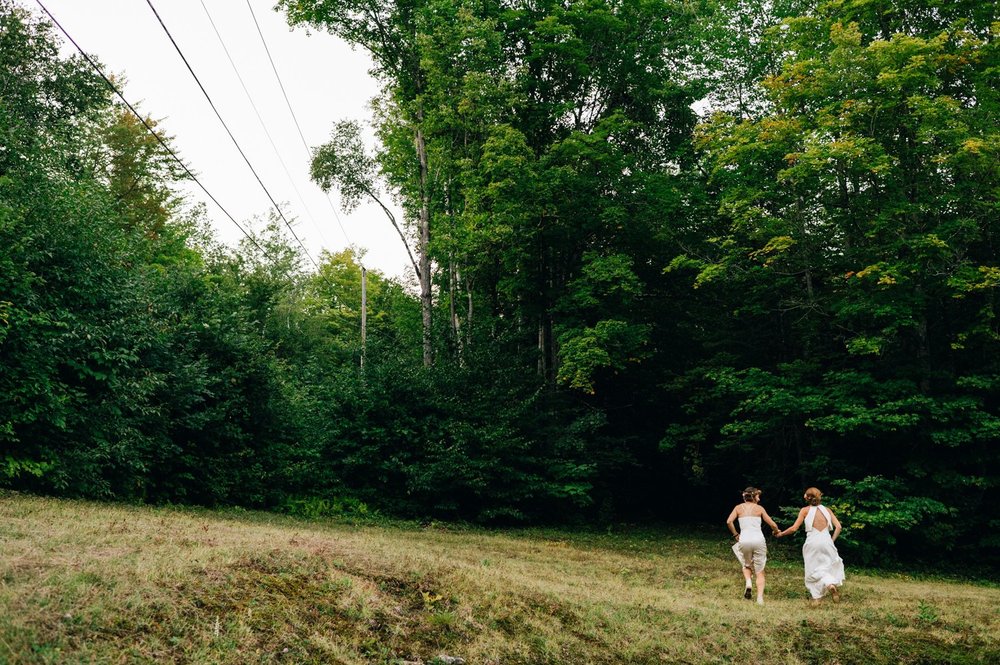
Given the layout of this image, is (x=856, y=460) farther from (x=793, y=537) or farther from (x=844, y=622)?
(x=844, y=622)

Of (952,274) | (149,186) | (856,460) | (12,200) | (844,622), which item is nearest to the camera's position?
(844,622)

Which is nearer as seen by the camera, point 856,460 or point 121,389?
point 121,389

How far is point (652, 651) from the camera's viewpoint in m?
7.10

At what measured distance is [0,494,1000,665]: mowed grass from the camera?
5.34 m

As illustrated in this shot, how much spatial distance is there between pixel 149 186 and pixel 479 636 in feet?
117

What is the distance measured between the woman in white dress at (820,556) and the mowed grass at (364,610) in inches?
12.3

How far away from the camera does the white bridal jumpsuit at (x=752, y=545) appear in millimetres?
10547

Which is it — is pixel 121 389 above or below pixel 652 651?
above

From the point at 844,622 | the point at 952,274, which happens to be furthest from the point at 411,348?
the point at 844,622

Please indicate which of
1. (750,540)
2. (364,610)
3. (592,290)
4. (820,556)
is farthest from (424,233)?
(364,610)

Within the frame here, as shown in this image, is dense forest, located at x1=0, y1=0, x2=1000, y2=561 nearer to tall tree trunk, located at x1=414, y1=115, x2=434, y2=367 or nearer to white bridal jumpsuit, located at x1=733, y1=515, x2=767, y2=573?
tall tree trunk, located at x1=414, y1=115, x2=434, y2=367

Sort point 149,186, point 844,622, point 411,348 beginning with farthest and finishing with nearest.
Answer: point 149,186, point 411,348, point 844,622

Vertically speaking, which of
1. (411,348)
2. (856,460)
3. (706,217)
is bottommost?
(856,460)

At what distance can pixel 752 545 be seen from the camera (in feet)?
34.6
